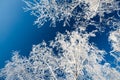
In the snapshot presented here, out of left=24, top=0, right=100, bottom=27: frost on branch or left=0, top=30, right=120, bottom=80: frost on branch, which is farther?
left=24, top=0, right=100, bottom=27: frost on branch

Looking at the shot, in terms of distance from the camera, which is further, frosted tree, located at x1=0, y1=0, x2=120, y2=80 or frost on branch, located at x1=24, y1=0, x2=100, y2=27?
frost on branch, located at x1=24, y1=0, x2=100, y2=27

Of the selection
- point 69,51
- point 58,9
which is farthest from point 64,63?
point 58,9

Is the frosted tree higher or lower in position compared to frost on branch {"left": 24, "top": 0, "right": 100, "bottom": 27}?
lower

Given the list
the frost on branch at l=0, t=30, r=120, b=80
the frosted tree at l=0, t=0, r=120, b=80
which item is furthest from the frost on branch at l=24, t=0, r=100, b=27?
the frost on branch at l=0, t=30, r=120, b=80

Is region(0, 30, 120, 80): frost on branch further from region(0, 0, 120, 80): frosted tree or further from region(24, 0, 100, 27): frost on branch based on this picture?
region(24, 0, 100, 27): frost on branch

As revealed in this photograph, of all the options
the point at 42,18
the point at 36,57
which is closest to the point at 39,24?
the point at 42,18

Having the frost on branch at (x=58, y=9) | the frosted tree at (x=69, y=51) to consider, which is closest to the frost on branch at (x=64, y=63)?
the frosted tree at (x=69, y=51)

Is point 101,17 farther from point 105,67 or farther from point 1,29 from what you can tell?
point 1,29
